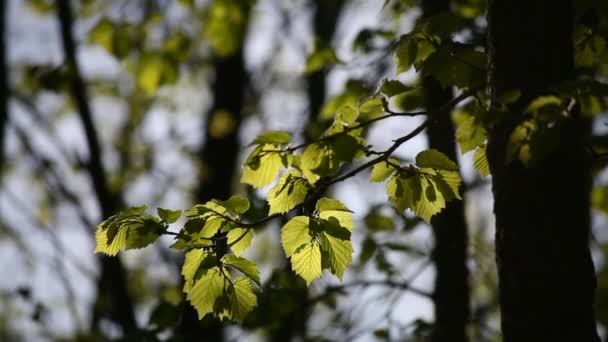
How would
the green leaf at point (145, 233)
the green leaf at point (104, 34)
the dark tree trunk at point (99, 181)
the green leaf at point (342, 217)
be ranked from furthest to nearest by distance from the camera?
1. the dark tree trunk at point (99, 181)
2. the green leaf at point (104, 34)
3. the green leaf at point (342, 217)
4. the green leaf at point (145, 233)

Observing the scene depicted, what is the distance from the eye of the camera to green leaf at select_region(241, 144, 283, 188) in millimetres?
1497

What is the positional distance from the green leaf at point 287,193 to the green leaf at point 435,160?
11.4 inches

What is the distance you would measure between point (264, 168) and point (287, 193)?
0.33ft

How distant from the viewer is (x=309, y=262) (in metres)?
1.45

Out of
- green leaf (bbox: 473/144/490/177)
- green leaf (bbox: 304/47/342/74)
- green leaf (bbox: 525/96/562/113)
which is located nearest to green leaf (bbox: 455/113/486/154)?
green leaf (bbox: 473/144/490/177)

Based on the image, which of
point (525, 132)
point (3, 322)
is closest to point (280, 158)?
point (525, 132)

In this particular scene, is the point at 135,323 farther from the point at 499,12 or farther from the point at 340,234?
the point at 499,12

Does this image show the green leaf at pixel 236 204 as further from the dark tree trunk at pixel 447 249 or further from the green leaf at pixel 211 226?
the dark tree trunk at pixel 447 249

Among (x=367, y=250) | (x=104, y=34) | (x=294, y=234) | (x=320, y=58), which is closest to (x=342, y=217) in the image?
(x=294, y=234)

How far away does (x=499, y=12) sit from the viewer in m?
1.39

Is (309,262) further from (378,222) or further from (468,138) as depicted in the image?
(378,222)

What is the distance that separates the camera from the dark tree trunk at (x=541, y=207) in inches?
48.9

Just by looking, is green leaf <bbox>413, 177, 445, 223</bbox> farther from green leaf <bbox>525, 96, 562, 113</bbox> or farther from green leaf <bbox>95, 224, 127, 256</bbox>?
green leaf <bbox>95, 224, 127, 256</bbox>

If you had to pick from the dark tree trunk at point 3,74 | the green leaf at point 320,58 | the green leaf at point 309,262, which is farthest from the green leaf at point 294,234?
the dark tree trunk at point 3,74
